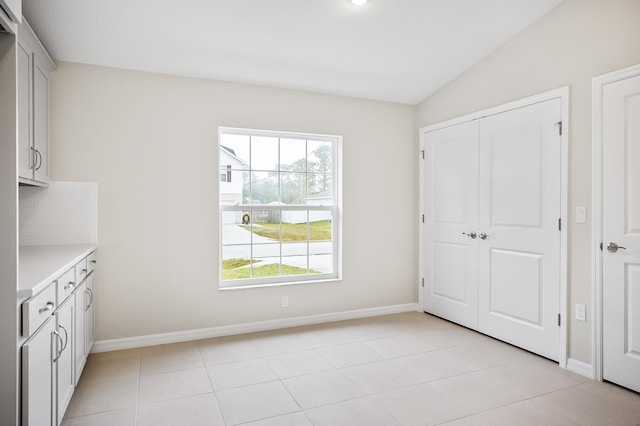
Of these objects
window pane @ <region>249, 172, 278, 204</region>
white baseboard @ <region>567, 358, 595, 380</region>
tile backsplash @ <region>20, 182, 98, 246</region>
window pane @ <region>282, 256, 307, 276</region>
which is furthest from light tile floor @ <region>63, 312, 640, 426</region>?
window pane @ <region>249, 172, 278, 204</region>

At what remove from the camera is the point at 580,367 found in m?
2.83

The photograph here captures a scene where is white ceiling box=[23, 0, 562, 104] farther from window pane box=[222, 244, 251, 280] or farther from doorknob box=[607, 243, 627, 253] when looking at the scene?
doorknob box=[607, 243, 627, 253]

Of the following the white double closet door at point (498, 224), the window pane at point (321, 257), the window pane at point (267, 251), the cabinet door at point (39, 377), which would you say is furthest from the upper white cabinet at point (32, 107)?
the white double closet door at point (498, 224)

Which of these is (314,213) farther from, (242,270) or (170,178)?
(170,178)

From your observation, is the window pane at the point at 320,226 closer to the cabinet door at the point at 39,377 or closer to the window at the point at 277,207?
the window at the point at 277,207

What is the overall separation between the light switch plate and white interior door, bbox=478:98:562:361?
144 mm

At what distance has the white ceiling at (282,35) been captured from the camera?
106 inches

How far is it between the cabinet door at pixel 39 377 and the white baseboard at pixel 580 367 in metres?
3.28

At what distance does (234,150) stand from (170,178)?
665 millimetres

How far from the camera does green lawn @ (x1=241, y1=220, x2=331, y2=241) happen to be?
3857 millimetres

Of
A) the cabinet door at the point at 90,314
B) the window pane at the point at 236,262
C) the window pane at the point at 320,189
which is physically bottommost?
the cabinet door at the point at 90,314

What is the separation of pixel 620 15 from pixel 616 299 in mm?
1878

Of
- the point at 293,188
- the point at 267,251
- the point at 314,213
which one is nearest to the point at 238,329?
the point at 267,251

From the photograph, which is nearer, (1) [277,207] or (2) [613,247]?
(2) [613,247]
